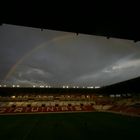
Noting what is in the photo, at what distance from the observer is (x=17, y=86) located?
77438mm

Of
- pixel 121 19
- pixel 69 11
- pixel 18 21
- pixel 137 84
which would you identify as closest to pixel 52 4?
pixel 69 11

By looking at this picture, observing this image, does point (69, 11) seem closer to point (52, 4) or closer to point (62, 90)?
point (52, 4)

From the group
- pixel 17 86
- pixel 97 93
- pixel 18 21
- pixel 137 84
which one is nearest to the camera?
pixel 18 21

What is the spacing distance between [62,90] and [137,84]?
106ft

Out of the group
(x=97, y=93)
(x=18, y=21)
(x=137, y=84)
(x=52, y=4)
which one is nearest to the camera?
(x=52, y=4)

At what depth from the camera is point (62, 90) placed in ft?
267

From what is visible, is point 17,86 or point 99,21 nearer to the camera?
point 99,21

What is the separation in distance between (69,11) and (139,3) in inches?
82.0

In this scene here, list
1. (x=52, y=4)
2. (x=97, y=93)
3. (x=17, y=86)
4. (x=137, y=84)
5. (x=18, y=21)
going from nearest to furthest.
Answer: (x=52, y=4) < (x=18, y=21) < (x=137, y=84) < (x=17, y=86) < (x=97, y=93)

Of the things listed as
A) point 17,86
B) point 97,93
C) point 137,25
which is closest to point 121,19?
point 137,25

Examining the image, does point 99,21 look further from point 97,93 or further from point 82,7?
point 97,93

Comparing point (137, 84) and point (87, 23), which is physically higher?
point (137, 84)

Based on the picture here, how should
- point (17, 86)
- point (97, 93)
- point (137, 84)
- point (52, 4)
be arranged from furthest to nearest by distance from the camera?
point (97, 93) < point (17, 86) < point (137, 84) < point (52, 4)

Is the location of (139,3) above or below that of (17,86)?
below
